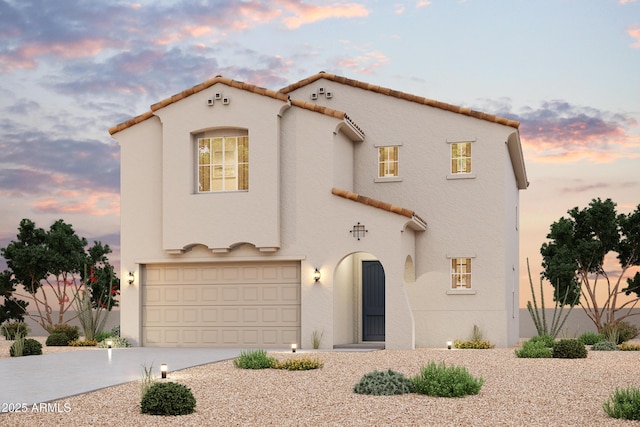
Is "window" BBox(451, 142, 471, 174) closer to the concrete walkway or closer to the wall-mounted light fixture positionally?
the concrete walkway

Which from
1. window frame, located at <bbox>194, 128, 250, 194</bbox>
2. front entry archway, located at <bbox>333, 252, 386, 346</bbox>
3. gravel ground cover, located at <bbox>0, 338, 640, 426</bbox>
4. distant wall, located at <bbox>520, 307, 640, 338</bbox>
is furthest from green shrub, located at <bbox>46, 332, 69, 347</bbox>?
distant wall, located at <bbox>520, 307, 640, 338</bbox>

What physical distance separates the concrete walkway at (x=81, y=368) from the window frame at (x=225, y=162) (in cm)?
453

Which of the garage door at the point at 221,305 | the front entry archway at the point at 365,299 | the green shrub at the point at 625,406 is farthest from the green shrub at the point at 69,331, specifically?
the green shrub at the point at 625,406

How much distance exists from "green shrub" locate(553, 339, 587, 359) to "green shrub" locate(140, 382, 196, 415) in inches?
423

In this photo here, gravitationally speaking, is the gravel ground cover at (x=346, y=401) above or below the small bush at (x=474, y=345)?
above

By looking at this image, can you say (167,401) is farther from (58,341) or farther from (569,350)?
(58,341)

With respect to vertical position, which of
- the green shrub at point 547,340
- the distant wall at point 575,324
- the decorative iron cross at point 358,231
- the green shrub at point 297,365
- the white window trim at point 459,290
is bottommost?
the distant wall at point 575,324

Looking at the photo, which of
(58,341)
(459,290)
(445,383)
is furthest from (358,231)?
(58,341)

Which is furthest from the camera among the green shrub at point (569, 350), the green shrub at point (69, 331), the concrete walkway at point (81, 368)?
the green shrub at point (69, 331)

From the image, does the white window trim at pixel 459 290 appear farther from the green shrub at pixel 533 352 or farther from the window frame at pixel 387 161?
the green shrub at pixel 533 352

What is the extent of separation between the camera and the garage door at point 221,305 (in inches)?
864

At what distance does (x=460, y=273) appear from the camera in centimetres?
2319

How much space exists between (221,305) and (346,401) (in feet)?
37.3

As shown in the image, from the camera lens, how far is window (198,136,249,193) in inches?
878
